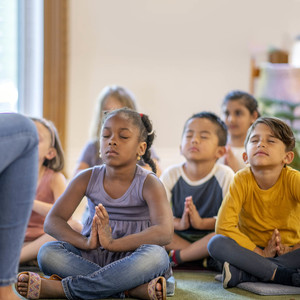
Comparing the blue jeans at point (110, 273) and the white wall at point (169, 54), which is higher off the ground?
the white wall at point (169, 54)

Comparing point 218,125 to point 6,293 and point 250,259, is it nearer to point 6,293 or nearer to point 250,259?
point 250,259

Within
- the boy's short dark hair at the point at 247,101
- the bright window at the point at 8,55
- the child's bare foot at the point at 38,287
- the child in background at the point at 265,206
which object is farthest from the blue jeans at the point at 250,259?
the bright window at the point at 8,55

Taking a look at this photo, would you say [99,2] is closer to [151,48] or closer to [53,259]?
[151,48]

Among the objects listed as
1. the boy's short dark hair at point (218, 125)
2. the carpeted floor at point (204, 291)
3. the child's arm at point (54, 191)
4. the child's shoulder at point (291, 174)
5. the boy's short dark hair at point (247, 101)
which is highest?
the boy's short dark hair at point (247, 101)

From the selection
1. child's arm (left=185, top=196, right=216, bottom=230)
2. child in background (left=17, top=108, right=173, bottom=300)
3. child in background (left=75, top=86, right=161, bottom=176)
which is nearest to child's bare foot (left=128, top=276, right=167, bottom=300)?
child in background (left=17, top=108, right=173, bottom=300)

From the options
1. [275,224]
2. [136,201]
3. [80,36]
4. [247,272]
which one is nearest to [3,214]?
[136,201]

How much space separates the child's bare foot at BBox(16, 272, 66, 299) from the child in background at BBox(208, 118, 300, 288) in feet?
1.70

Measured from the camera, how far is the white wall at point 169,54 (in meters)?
3.84

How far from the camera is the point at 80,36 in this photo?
3.80 m

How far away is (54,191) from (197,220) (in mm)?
555

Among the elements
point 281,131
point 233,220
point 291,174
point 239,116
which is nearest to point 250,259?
point 233,220

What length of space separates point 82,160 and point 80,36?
166 centimetres

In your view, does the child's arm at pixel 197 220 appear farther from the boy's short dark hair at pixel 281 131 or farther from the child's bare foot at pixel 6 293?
the child's bare foot at pixel 6 293

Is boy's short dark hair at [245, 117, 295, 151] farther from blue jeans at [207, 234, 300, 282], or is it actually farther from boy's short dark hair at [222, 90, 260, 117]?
boy's short dark hair at [222, 90, 260, 117]
